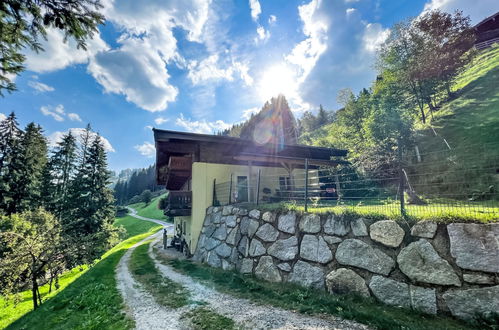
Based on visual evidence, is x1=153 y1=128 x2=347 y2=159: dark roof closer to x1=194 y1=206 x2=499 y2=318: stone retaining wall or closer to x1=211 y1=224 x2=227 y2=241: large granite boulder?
x1=211 y1=224 x2=227 y2=241: large granite boulder

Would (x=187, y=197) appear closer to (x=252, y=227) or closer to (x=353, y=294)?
(x=252, y=227)

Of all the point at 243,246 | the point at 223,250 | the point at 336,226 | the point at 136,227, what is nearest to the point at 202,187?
the point at 223,250

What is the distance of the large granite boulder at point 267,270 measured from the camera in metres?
6.14

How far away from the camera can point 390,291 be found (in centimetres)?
402

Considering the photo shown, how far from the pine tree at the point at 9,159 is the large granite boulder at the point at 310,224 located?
2737 cm

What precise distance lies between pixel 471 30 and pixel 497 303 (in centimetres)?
2906

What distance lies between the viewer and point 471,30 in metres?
19.9

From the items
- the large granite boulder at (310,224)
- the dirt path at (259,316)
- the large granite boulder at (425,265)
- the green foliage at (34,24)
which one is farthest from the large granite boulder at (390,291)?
the green foliage at (34,24)

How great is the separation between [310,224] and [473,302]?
3163mm

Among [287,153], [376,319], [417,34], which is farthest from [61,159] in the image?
[417,34]

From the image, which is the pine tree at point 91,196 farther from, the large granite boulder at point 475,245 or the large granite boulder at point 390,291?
the large granite boulder at point 475,245

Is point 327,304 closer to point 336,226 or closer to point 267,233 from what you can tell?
point 336,226

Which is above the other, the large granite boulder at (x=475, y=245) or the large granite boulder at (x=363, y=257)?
the large granite boulder at (x=475, y=245)

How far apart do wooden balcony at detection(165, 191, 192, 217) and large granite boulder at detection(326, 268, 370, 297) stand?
8.42m
